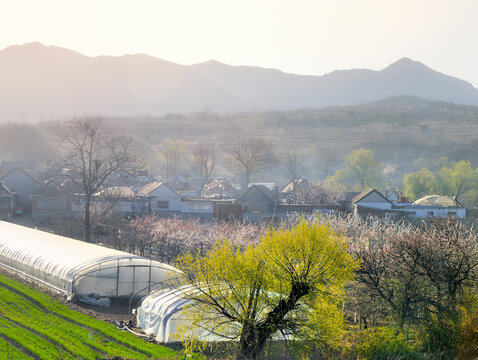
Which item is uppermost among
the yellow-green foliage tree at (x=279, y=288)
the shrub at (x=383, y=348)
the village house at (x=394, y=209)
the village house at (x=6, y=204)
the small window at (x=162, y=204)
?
the yellow-green foliage tree at (x=279, y=288)

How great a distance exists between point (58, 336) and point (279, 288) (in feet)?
25.5

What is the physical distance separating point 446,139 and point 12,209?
4323 inches

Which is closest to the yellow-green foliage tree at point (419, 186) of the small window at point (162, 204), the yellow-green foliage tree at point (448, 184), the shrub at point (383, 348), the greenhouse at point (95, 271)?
the yellow-green foliage tree at point (448, 184)

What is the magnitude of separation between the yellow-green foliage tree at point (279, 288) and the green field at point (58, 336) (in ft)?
8.31

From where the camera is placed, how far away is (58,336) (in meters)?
19.9

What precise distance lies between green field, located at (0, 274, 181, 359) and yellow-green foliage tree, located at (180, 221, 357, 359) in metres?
2.53

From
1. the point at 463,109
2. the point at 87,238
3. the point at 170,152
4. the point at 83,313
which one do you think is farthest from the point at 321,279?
the point at 463,109

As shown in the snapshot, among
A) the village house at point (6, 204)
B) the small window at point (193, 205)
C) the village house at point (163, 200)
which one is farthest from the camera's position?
the village house at point (6, 204)

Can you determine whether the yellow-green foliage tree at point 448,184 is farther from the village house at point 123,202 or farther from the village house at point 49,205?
the village house at point 49,205

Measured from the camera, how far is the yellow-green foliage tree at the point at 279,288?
17.0m

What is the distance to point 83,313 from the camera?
23.8 m

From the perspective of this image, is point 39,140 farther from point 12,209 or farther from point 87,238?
point 87,238

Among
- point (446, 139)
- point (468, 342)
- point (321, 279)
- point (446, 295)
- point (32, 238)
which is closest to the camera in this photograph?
point (321, 279)

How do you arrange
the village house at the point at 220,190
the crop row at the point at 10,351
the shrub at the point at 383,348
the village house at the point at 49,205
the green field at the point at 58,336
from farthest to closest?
1. the village house at the point at 220,190
2. the village house at the point at 49,205
3. the green field at the point at 58,336
4. the shrub at the point at 383,348
5. the crop row at the point at 10,351
